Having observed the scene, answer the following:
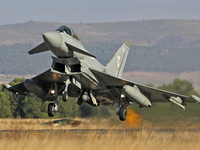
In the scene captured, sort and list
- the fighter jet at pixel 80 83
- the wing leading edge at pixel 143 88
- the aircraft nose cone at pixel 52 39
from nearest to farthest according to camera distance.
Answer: the aircraft nose cone at pixel 52 39 → the fighter jet at pixel 80 83 → the wing leading edge at pixel 143 88

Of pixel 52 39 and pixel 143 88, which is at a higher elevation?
pixel 52 39

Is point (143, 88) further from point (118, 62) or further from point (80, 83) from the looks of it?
point (118, 62)

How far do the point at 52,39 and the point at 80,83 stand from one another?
2.68 m

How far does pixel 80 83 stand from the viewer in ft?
48.0

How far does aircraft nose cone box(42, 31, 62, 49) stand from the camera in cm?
1274

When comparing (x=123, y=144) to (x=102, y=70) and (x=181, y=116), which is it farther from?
(x=181, y=116)

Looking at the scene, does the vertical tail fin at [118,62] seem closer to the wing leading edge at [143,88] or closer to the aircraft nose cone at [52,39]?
the wing leading edge at [143,88]

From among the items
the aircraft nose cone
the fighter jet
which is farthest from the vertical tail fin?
the aircraft nose cone

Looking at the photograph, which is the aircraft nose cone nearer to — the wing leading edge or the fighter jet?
the fighter jet

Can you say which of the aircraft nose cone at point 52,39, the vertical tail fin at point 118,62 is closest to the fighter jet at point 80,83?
the aircraft nose cone at point 52,39

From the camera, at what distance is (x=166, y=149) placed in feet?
33.2

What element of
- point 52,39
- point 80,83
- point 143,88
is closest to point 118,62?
point 143,88

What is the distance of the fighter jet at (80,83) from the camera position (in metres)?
13.6

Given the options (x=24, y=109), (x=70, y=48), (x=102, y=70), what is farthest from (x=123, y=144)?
(x=24, y=109)
